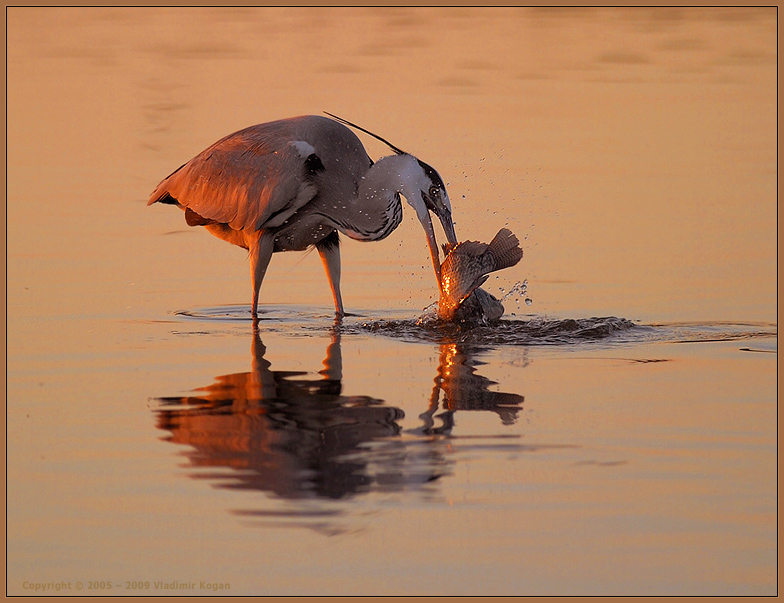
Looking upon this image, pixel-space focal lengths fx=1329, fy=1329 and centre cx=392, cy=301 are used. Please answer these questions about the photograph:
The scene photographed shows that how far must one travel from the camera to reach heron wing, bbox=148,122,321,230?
10.5 m

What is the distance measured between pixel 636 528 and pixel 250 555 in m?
1.63

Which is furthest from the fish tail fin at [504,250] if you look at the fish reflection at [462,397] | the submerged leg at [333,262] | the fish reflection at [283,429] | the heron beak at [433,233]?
the fish reflection at [283,429]

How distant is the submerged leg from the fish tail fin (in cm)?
161

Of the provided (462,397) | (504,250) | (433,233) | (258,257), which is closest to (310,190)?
(258,257)

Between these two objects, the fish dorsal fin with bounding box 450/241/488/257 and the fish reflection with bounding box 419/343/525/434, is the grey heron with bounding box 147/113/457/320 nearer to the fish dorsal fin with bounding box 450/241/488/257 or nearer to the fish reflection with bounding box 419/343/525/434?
the fish dorsal fin with bounding box 450/241/488/257

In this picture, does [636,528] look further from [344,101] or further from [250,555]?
[344,101]

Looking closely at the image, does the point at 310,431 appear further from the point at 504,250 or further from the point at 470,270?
the point at 504,250

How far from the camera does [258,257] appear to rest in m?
10.9

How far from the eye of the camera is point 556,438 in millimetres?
6871

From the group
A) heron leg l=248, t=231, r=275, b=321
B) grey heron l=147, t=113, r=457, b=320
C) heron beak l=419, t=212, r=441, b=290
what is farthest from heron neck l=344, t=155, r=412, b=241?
heron leg l=248, t=231, r=275, b=321

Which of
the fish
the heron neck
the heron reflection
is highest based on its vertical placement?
the heron neck

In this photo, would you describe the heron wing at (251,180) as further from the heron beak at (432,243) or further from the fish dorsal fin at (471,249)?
the fish dorsal fin at (471,249)

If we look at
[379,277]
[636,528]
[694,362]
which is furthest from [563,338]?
[636,528]

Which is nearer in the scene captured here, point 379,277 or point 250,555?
point 250,555
